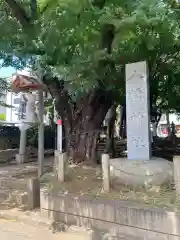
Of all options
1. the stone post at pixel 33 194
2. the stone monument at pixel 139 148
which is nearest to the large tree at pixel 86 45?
the stone monument at pixel 139 148

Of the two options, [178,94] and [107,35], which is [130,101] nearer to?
[107,35]

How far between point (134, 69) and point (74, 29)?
161cm

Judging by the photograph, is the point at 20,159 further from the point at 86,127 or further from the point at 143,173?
the point at 143,173

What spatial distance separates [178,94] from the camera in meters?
14.0

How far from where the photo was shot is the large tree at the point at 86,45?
5.95 m

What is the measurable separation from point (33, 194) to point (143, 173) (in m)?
2.46

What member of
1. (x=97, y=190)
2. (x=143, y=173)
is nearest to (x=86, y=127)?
(x=97, y=190)

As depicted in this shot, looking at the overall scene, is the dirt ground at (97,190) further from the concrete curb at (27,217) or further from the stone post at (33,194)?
the concrete curb at (27,217)

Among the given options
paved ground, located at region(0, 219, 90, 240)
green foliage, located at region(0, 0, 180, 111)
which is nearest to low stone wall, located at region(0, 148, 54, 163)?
green foliage, located at region(0, 0, 180, 111)

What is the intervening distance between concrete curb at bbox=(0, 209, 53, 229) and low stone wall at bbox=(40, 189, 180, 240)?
16 cm

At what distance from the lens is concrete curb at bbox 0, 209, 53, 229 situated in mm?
6135

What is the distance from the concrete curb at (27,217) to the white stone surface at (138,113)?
2239 millimetres

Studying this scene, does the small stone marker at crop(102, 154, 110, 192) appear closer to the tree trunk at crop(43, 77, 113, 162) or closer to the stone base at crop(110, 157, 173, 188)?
the stone base at crop(110, 157, 173, 188)

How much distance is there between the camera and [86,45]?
23.3ft
